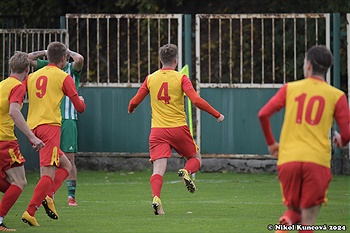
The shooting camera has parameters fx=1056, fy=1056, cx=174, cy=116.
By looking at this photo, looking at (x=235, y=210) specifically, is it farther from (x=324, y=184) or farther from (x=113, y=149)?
(x=113, y=149)

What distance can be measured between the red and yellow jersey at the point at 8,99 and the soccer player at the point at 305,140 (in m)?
2.94

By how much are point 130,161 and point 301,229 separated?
11.0 m

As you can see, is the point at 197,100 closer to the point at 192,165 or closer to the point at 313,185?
the point at 192,165

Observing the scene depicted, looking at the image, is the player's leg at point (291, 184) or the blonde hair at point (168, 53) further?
the blonde hair at point (168, 53)

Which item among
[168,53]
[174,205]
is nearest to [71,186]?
[174,205]

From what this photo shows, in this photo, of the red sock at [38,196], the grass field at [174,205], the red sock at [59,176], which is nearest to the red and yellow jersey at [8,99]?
the red sock at [38,196]

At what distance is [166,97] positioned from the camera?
11828mm

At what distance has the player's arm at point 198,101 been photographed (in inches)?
455

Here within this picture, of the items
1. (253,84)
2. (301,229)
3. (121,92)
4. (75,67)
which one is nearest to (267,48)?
(253,84)

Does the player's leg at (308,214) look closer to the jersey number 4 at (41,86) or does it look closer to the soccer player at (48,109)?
the soccer player at (48,109)

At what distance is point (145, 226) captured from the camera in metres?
10.4

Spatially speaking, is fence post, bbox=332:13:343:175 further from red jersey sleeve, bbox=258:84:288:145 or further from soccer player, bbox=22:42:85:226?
red jersey sleeve, bbox=258:84:288:145

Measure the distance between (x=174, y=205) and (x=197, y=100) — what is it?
1.93m

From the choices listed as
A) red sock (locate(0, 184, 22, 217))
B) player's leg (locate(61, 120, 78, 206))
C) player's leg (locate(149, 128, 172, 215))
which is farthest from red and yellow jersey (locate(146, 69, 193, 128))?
red sock (locate(0, 184, 22, 217))
